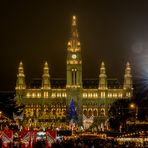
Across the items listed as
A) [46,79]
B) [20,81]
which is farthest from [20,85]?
[46,79]

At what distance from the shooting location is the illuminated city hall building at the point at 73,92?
611 feet

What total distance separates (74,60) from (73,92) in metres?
9.37

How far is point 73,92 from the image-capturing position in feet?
610

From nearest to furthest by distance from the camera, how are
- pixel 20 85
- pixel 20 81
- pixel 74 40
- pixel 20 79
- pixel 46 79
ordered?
pixel 74 40
pixel 20 85
pixel 20 81
pixel 20 79
pixel 46 79

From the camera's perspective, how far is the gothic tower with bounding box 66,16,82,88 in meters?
186

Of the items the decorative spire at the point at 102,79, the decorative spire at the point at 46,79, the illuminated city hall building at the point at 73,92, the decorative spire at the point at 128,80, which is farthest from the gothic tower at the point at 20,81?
the decorative spire at the point at 128,80

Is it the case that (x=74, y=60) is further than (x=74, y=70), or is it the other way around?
(x=74, y=60)

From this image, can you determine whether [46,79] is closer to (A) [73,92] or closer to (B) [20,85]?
(B) [20,85]

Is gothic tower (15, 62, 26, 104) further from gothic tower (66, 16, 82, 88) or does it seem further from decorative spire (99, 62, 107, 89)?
decorative spire (99, 62, 107, 89)

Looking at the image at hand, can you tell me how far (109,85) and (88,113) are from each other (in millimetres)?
10852

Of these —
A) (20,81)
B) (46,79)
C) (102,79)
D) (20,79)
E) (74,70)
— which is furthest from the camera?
(46,79)

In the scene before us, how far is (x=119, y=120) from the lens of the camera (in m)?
92.3

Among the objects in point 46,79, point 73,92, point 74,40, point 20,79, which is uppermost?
point 74,40

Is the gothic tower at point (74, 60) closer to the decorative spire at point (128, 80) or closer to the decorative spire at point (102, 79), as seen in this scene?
the decorative spire at point (102, 79)
